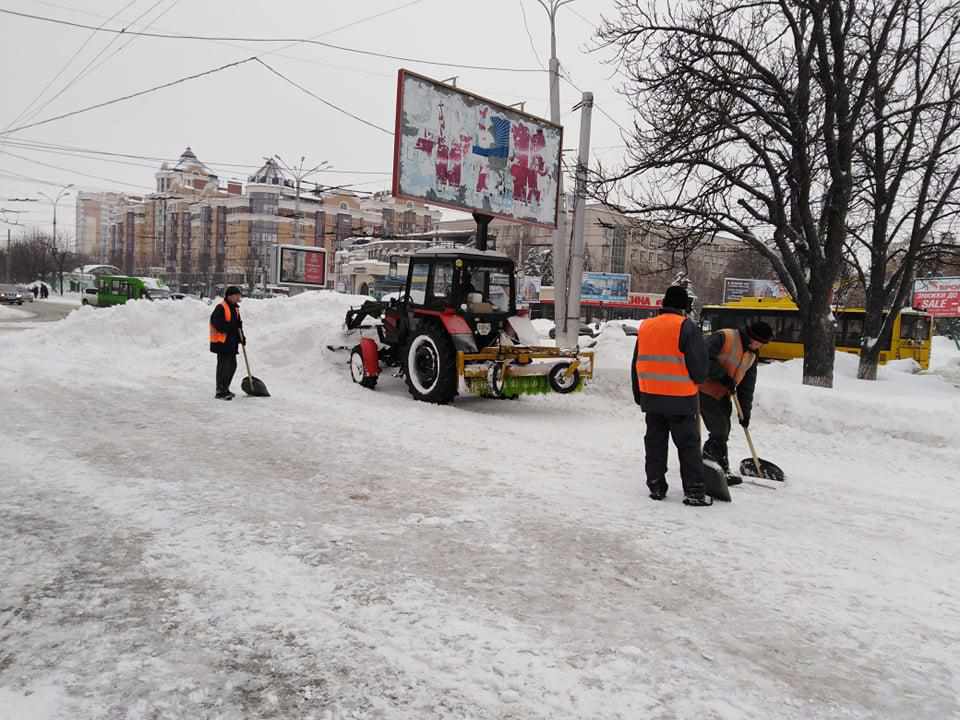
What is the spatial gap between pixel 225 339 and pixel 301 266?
3320cm

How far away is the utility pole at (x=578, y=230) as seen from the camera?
1370 cm

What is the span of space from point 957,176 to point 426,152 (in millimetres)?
10308

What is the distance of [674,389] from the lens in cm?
543

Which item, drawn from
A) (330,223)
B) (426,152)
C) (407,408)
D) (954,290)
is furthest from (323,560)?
(330,223)

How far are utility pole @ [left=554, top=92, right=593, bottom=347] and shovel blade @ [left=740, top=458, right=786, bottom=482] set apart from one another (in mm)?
7471

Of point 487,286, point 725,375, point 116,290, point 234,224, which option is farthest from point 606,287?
point 234,224

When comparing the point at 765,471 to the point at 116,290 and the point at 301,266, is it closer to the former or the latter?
the point at 301,266

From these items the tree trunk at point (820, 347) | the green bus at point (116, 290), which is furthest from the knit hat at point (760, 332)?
the green bus at point (116, 290)

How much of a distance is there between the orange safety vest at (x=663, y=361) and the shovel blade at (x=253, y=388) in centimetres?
611

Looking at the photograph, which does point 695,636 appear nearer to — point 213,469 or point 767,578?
point 767,578

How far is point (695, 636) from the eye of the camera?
3236 millimetres

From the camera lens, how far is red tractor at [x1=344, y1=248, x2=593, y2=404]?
9891 mm

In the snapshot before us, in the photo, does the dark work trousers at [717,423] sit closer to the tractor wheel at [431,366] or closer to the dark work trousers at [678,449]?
the dark work trousers at [678,449]

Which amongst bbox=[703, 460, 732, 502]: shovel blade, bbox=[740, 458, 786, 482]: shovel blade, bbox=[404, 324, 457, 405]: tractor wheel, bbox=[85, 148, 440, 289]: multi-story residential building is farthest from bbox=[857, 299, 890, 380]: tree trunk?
bbox=[85, 148, 440, 289]: multi-story residential building
